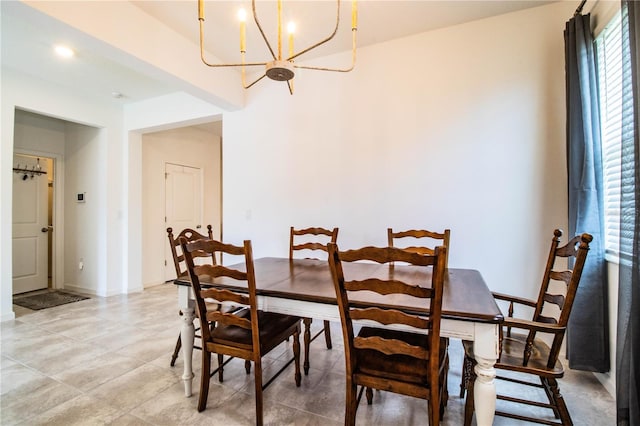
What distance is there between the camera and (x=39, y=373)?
2.14m

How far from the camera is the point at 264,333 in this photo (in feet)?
5.69

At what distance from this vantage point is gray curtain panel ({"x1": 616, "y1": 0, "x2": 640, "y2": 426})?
1.30 metres

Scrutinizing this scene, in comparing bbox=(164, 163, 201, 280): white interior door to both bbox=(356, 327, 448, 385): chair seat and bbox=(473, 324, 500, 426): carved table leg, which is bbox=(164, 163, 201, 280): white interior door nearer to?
bbox=(356, 327, 448, 385): chair seat

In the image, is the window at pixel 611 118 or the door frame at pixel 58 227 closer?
the window at pixel 611 118

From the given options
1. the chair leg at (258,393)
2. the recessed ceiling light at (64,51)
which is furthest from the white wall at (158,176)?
the chair leg at (258,393)

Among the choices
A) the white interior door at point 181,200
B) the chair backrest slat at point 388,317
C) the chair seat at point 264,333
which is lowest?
the chair seat at point 264,333

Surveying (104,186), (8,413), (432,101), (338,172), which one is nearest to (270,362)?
(8,413)

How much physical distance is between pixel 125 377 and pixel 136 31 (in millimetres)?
2679

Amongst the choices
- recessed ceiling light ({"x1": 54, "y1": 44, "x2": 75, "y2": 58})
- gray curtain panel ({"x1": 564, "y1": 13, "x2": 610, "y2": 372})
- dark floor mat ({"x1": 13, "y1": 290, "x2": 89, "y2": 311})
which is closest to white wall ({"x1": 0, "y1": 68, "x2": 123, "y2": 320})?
dark floor mat ({"x1": 13, "y1": 290, "x2": 89, "y2": 311})

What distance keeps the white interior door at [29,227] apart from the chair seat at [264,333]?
14.5ft

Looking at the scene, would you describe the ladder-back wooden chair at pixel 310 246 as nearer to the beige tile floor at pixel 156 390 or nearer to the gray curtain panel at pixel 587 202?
the beige tile floor at pixel 156 390

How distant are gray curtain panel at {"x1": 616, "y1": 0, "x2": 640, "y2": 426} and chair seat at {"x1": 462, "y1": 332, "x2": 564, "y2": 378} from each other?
0.27 meters

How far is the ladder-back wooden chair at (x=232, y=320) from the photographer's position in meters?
1.53

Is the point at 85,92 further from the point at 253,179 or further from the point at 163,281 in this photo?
the point at 163,281
